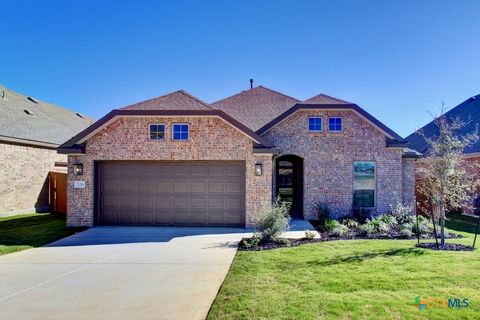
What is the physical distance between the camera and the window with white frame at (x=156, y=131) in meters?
11.9

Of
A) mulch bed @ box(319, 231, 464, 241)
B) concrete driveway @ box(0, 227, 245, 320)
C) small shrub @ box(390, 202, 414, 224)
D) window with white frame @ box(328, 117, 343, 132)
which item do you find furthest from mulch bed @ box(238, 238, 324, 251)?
window with white frame @ box(328, 117, 343, 132)

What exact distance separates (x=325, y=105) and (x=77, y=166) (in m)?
9.88

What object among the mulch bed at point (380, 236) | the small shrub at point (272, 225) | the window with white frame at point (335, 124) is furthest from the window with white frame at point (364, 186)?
the small shrub at point (272, 225)

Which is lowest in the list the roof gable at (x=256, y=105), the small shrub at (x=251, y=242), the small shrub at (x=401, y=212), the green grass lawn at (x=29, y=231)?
the green grass lawn at (x=29, y=231)

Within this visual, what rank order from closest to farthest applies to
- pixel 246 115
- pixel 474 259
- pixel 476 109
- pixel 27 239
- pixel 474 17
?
pixel 474 259, pixel 27 239, pixel 474 17, pixel 246 115, pixel 476 109

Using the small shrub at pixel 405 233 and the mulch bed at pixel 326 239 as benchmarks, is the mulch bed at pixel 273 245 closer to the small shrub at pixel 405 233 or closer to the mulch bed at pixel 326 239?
the mulch bed at pixel 326 239

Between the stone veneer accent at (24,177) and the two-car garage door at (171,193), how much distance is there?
615cm

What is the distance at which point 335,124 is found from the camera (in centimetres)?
1351

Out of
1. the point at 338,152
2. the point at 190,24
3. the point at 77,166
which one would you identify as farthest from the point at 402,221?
the point at 77,166

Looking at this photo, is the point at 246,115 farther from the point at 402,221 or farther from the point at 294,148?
the point at 402,221

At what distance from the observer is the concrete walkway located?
4.77 m

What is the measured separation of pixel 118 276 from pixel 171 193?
18.6 feet

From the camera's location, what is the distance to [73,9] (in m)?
11.4

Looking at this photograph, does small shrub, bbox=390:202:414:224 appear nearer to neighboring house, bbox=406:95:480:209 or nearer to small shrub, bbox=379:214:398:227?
small shrub, bbox=379:214:398:227
